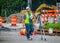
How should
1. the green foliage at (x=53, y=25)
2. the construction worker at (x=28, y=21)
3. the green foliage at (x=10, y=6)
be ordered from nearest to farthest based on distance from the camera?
the construction worker at (x=28, y=21) → the green foliage at (x=53, y=25) → the green foliage at (x=10, y=6)

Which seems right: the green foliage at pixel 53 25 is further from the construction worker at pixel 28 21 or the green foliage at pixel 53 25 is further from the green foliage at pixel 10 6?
the green foliage at pixel 10 6

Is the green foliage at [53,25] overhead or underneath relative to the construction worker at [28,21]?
underneath

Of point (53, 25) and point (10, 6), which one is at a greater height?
point (10, 6)

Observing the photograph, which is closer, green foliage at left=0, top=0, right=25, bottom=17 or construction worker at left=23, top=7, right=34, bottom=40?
construction worker at left=23, top=7, right=34, bottom=40

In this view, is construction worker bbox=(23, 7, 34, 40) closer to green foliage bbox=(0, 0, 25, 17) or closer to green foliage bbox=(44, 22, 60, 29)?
green foliage bbox=(44, 22, 60, 29)

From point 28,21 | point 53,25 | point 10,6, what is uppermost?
point 10,6

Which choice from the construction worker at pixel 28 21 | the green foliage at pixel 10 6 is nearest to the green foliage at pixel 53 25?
the construction worker at pixel 28 21

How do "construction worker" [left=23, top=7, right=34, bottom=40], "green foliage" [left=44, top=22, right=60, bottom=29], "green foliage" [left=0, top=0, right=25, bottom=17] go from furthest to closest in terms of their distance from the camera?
1. "green foliage" [left=0, top=0, right=25, bottom=17]
2. "green foliage" [left=44, top=22, right=60, bottom=29]
3. "construction worker" [left=23, top=7, right=34, bottom=40]

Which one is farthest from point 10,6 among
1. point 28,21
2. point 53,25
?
point 28,21

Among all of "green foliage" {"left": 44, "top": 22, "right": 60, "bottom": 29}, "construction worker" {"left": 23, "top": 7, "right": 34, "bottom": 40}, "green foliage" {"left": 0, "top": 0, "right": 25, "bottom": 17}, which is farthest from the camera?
"green foliage" {"left": 0, "top": 0, "right": 25, "bottom": 17}

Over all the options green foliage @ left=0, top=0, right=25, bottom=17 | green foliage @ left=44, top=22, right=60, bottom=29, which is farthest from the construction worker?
green foliage @ left=0, top=0, right=25, bottom=17

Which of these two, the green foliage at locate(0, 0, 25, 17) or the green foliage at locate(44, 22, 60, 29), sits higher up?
the green foliage at locate(0, 0, 25, 17)

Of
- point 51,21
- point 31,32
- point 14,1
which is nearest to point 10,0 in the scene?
point 14,1

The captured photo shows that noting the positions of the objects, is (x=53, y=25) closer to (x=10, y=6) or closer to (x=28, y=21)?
(x=28, y=21)
